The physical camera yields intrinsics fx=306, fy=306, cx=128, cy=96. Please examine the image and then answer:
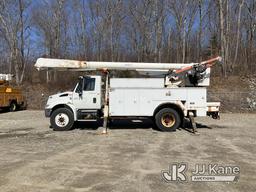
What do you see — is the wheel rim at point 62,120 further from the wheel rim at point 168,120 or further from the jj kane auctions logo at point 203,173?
the jj kane auctions logo at point 203,173

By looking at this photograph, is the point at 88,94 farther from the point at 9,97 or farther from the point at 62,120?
the point at 9,97

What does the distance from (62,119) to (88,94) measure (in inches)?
64.7

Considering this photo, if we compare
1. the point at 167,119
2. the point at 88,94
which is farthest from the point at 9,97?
the point at 167,119

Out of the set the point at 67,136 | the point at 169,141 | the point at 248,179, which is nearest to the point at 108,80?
the point at 67,136

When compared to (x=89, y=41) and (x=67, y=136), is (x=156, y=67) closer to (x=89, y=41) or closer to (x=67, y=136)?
(x=67, y=136)

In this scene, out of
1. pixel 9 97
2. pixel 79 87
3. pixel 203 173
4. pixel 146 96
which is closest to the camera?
pixel 203 173

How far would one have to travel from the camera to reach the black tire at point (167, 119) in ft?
45.1

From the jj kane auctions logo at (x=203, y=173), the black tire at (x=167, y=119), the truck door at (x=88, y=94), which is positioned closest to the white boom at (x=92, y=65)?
the truck door at (x=88, y=94)

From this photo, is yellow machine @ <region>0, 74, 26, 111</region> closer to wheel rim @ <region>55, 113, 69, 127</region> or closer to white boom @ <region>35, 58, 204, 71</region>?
white boom @ <region>35, 58, 204, 71</region>

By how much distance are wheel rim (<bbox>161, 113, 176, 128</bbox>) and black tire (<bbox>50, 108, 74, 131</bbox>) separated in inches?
163

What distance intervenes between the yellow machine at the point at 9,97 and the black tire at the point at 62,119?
10.9 m

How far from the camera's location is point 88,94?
556 inches

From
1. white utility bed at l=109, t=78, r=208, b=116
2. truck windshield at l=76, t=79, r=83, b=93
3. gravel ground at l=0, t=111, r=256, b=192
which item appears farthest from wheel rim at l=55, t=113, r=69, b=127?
white utility bed at l=109, t=78, r=208, b=116

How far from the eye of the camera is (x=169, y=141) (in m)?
11.4
